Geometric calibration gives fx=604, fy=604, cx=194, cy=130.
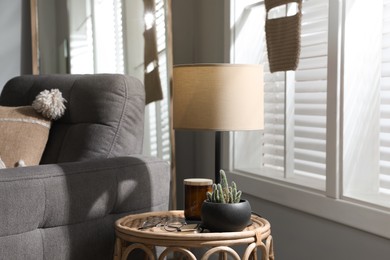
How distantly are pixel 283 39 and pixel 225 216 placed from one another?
2.68ft

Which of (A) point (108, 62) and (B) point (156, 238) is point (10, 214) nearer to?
(B) point (156, 238)

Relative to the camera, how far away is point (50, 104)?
7.82 ft

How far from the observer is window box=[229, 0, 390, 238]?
80.0 inches

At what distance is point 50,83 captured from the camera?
2.58 m

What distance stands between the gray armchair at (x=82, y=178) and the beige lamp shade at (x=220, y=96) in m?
0.32

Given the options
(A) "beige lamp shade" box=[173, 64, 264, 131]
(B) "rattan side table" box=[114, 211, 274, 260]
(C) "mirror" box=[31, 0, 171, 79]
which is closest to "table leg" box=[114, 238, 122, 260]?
(B) "rattan side table" box=[114, 211, 274, 260]

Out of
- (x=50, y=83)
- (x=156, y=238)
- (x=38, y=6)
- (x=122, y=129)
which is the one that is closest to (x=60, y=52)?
(x=38, y=6)

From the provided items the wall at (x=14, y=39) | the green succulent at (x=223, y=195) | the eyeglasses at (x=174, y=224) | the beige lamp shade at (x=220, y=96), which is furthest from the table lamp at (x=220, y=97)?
the wall at (x=14, y=39)

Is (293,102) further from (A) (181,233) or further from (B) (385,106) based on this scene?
(A) (181,233)

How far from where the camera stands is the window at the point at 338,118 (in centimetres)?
203

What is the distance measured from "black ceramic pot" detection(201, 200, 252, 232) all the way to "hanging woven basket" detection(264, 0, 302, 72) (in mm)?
671

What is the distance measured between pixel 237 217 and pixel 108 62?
164 centimetres

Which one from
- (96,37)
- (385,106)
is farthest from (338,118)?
(96,37)

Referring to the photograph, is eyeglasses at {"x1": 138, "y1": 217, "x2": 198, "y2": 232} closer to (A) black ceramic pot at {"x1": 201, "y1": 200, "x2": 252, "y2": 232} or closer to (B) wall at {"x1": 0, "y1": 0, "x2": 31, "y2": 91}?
(A) black ceramic pot at {"x1": 201, "y1": 200, "x2": 252, "y2": 232}
